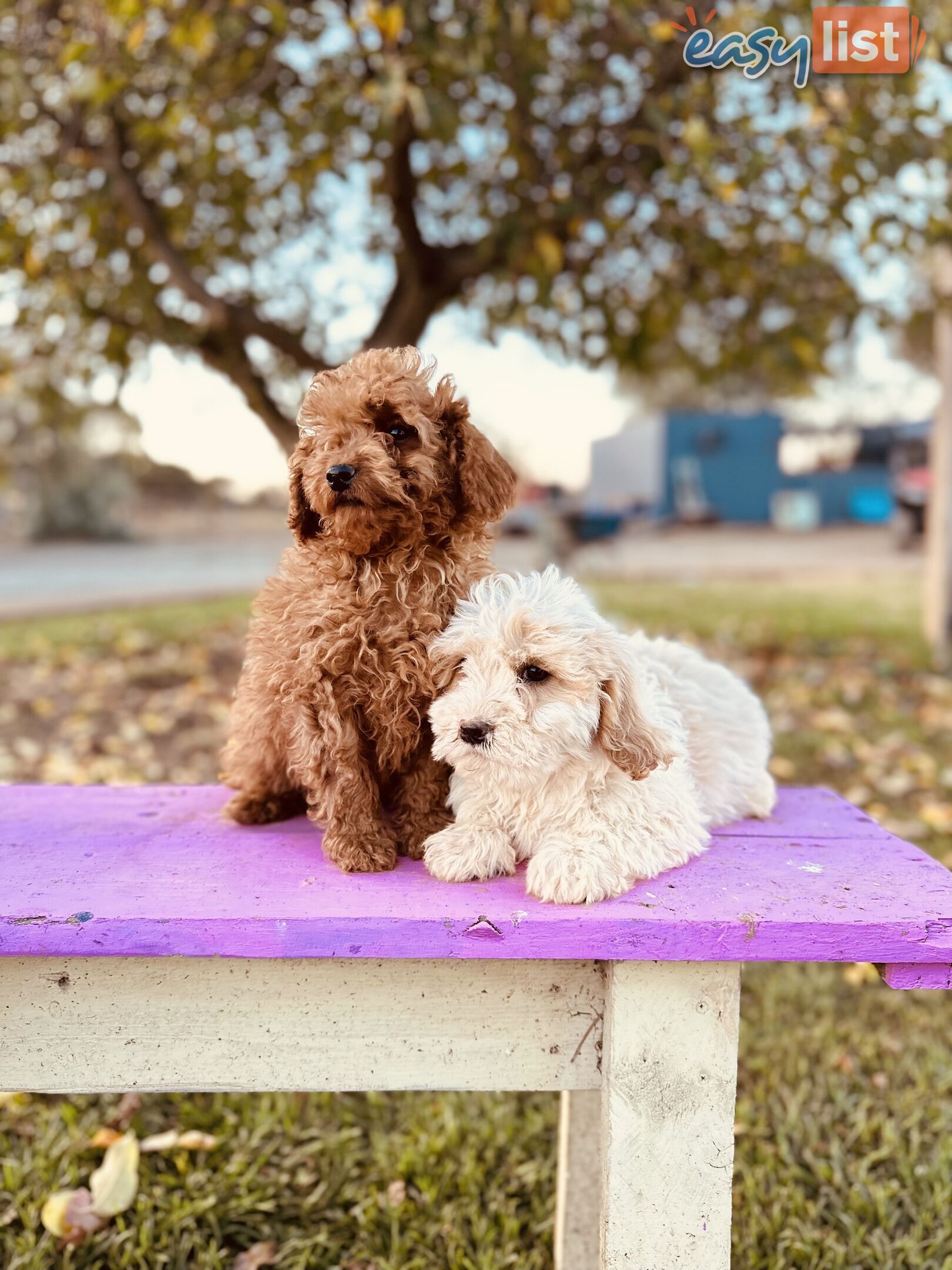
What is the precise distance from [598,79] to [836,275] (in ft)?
6.05

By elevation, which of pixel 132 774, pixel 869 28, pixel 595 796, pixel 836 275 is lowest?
pixel 132 774

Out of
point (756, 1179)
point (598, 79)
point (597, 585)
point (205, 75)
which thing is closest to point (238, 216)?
point (205, 75)

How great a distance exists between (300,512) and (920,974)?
47.5 inches

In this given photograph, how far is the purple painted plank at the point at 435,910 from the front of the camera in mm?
1426

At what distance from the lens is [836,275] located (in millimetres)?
5371

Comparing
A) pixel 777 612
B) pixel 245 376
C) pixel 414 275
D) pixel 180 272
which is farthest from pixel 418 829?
pixel 777 612

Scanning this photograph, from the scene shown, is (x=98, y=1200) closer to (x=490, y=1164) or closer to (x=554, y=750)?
(x=490, y=1164)

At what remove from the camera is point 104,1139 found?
7.91 feet

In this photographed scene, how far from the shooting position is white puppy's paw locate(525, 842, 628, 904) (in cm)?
149

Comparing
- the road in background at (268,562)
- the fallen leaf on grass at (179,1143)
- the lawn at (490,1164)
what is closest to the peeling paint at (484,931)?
the lawn at (490,1164)

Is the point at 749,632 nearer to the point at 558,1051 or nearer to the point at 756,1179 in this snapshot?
the point at 756,1179

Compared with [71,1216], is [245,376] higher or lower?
higher

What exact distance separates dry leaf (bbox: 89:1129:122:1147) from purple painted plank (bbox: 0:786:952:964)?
105 cm

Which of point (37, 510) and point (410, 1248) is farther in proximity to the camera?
point (37, 510)
